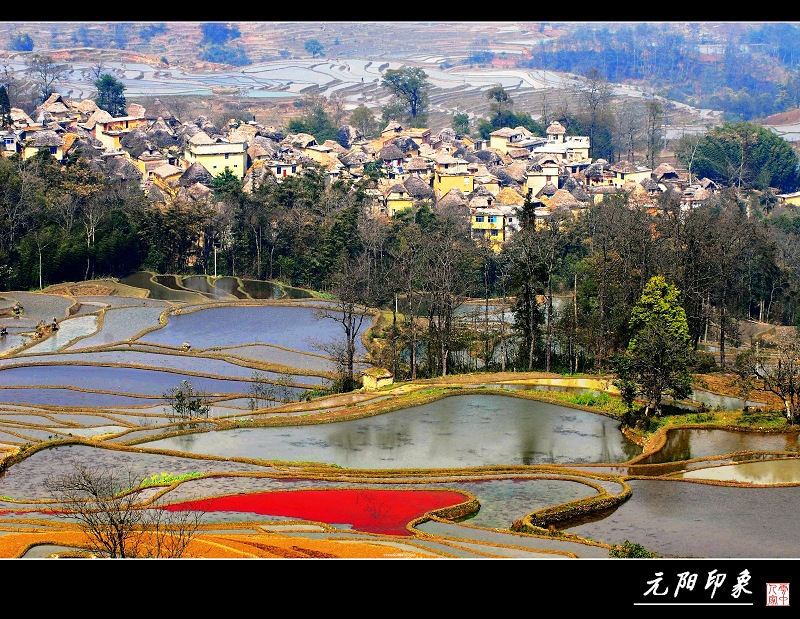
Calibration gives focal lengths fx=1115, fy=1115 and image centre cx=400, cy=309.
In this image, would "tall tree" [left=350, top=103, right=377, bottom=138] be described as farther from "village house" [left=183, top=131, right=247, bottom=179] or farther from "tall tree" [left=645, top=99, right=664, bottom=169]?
"village house" [left=183, top=131, right=247, bottom=179]

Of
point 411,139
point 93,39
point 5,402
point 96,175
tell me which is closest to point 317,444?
point 5,402

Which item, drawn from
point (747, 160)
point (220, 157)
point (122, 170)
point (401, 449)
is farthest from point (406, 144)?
point (401, 449)

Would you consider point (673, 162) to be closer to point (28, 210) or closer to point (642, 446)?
point (28, 210)

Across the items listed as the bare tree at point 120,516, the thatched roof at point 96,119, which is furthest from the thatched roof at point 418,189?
the bare tree at point 120,516

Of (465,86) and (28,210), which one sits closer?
(28,210)

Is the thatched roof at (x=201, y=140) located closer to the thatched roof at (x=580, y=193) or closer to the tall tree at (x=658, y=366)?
the thatched roof at (x=580, y=193)
